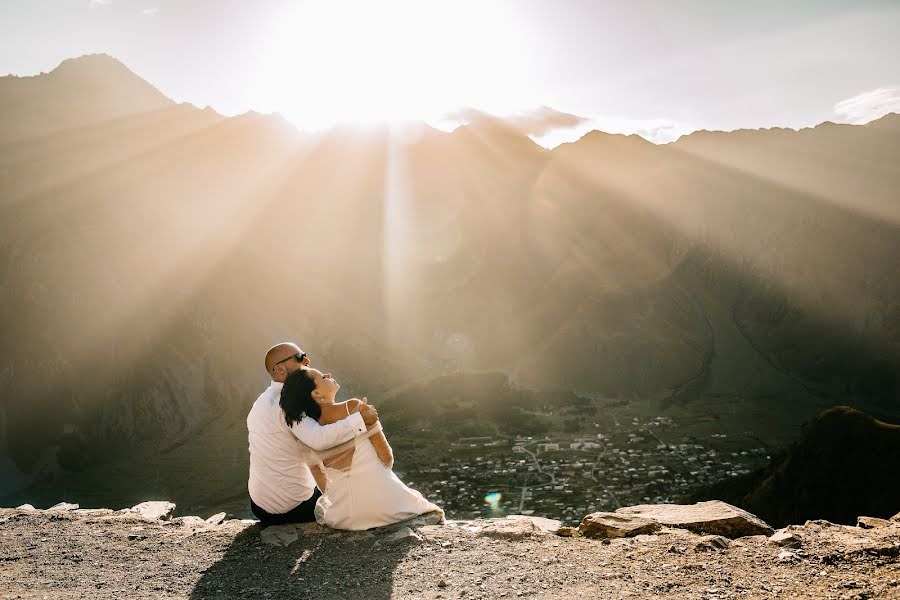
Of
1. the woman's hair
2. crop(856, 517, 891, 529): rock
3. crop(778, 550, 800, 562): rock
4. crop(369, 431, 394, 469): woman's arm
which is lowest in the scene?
crop(856, 517, 891, 529): rock

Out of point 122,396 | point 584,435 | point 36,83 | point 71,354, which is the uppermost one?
point 36,83

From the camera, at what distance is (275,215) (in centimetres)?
11569

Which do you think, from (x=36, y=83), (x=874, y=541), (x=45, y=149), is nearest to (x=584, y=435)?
(x=874, y=541)

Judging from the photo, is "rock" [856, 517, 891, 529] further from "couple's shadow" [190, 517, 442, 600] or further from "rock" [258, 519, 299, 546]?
"rock" [258, 519, 299, 546]

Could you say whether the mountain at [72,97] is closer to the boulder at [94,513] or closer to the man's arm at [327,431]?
the boulder at [94,513]

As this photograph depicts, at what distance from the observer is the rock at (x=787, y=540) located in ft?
26.6

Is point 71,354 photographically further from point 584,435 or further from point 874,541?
point 874,541

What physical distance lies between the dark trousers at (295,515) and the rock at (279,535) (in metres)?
0.10

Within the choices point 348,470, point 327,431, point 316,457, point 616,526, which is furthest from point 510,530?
point 327,431

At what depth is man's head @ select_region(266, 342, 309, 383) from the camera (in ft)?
26.6

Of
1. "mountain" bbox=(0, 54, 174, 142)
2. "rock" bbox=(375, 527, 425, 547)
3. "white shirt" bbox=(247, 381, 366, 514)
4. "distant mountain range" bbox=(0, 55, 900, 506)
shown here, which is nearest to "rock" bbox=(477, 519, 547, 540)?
"rock" bbox=(375, 527, 425, 547)

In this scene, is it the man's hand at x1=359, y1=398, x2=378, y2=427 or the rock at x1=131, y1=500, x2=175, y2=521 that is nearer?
the man's hand at x1=359, y1=398, x2=378, y2=427

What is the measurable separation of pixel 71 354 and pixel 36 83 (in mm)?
90163

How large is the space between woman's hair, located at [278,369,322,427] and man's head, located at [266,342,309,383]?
1.11 feet
